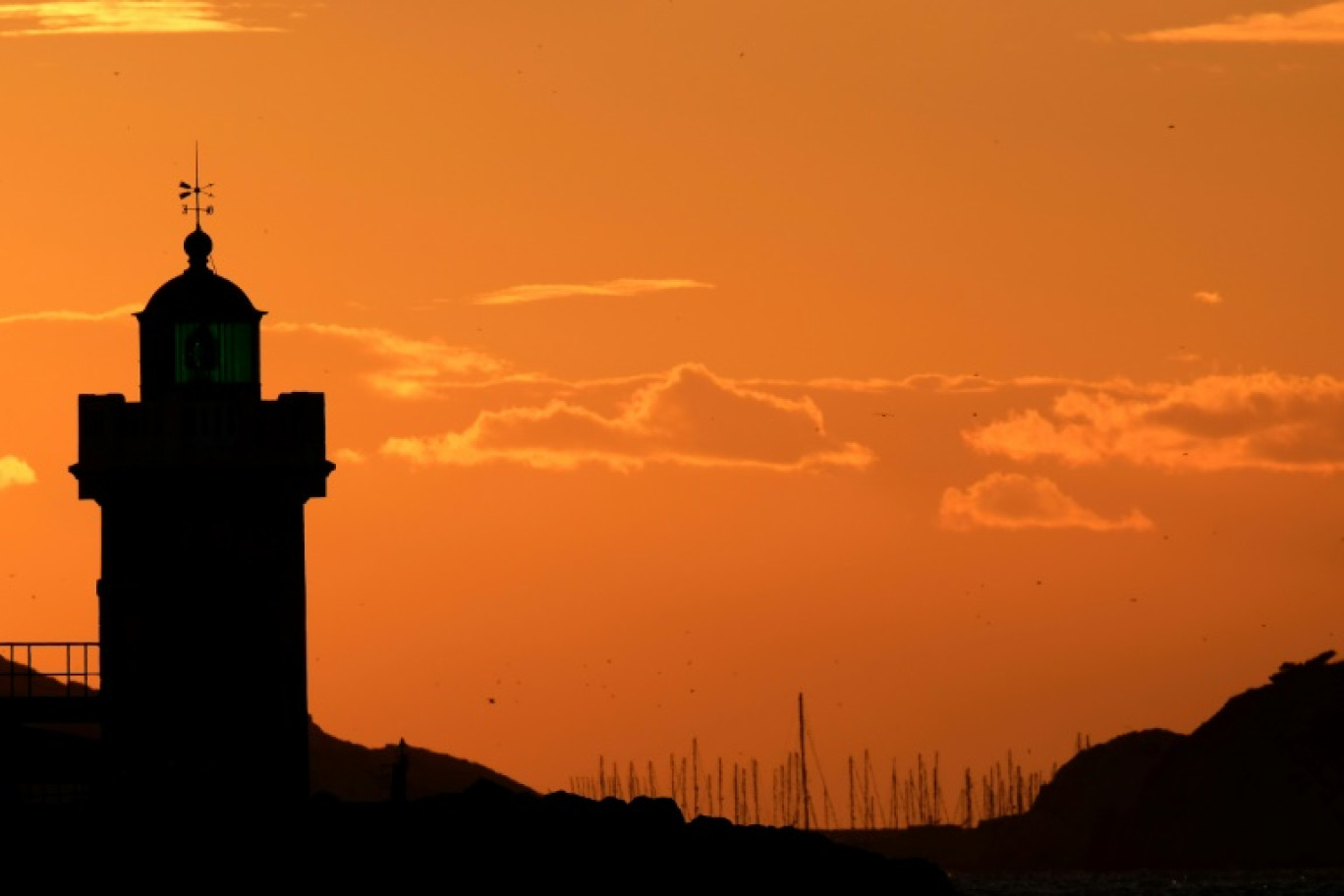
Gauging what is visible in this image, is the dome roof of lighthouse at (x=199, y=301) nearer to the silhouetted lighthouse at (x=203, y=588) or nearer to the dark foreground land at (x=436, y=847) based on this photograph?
the silhouetted lighthouse at (x=203, y=588)

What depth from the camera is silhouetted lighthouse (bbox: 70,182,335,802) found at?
62500mm

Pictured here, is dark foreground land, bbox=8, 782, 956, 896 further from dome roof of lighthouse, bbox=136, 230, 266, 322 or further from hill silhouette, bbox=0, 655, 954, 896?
dome roof of lighthouse, bbox=136, 230, 266, 322

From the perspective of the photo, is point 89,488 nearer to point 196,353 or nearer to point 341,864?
point 196,353

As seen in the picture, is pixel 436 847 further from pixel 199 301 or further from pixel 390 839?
pixel 199 301

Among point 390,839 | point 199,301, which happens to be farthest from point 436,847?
point 199,301

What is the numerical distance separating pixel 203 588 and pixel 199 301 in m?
5.21

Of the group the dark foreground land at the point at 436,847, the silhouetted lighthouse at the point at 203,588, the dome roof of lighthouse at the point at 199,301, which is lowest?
the dark foreground land at the point at 436,847

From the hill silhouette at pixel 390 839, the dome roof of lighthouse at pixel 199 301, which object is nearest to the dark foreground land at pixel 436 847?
the hill silhouette at pixel 390 839

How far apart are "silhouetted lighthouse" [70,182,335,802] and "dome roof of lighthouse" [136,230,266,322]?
160 centimetres

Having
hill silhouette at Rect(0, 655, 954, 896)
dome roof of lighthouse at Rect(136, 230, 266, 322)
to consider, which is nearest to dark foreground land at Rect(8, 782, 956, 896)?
hill silhouette at Rect(0, 655, 954, 896)

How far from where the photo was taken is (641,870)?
6594cm

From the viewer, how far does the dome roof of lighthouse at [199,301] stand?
2530 inches

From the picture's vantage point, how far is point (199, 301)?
64.2 meters

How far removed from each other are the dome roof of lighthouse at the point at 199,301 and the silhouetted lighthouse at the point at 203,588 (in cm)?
160
